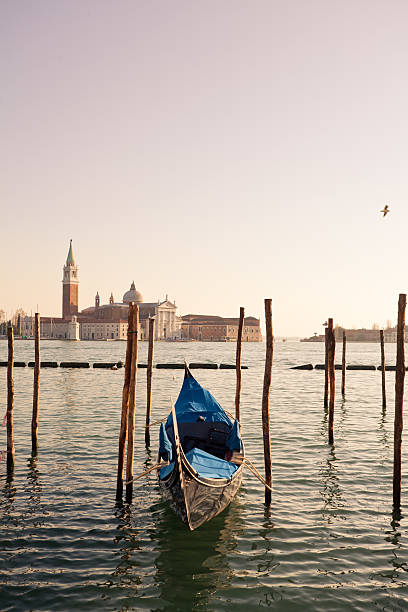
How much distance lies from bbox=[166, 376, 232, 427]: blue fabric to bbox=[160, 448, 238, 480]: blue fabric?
203 cm

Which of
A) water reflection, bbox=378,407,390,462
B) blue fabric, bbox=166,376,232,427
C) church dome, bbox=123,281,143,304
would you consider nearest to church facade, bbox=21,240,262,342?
church dome, bbox=123,281,143,304

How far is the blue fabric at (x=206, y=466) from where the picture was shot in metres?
7.81

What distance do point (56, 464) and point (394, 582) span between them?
6.90 m

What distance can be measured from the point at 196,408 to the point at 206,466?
2.82m

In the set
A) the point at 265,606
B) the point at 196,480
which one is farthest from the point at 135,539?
the point at 265,606

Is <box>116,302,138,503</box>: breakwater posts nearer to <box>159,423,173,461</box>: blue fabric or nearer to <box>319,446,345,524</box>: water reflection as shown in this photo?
<box>159,423,173,461</box>: blue fabric

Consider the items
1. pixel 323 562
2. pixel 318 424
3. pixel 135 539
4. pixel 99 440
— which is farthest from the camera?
pixel 318 424

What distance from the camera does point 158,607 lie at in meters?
5.66

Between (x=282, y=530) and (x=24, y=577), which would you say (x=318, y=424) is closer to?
(x=282, y=530)

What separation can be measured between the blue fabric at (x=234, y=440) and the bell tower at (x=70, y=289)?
14055 centimetres

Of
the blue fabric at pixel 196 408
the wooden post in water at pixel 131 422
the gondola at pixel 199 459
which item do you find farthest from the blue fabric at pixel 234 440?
the wooden post in water at pixel 131 422

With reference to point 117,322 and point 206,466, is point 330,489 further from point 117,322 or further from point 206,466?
point 117,322

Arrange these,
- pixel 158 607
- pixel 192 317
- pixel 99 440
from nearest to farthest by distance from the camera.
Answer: pixel 158 607 < pixel 99 440 < pixel 192 317

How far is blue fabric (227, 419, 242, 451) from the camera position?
981cm
